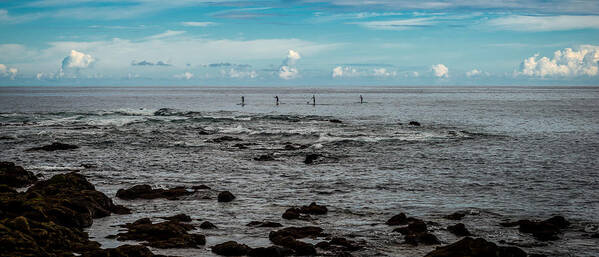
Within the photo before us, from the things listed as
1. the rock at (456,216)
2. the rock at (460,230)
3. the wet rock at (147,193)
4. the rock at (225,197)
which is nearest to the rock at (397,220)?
the rock at (460,230)

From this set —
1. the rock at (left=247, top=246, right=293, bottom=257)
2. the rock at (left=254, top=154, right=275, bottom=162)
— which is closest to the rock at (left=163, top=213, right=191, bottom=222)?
A: the rock at (left=247, top=246, right=293, bottom=257)

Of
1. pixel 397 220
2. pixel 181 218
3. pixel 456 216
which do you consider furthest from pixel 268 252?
pixel 456 216

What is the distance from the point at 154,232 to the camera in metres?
17.2

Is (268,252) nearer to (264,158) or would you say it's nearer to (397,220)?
(397,220)

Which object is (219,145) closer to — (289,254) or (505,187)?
(505,187)

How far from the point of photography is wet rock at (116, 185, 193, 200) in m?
24.2

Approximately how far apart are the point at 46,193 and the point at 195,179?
386 inches

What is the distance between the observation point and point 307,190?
87.4 ft

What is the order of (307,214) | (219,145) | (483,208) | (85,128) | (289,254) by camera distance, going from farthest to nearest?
(85,128), (219,145), (483,208), (307,214), (289,254)

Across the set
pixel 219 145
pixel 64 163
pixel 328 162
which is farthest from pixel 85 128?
pixel 328 162

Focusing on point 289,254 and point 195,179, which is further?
point 195,179

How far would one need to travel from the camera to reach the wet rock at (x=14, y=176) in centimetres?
2586

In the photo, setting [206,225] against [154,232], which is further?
[206,225]

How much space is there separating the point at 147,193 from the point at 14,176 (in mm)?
7048
